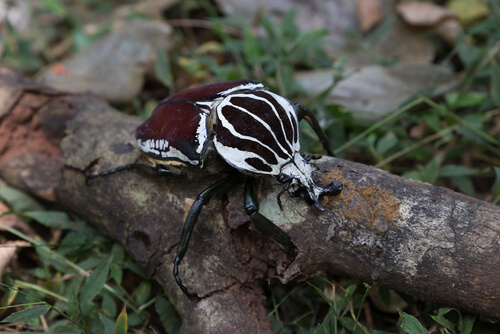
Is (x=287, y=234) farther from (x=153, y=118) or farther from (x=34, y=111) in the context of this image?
(x=34, y=111)

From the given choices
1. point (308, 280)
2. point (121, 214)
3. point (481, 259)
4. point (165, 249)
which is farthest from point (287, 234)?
point (121, 214)

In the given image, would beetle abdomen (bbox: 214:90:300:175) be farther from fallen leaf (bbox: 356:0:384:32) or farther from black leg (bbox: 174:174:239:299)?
fallen leaf (bbox: 356:0:384:32)

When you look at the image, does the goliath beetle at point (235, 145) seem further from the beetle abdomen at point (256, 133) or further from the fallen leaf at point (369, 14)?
the fallen leaf at point (369, 14)

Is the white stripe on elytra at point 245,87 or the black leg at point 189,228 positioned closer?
the black leg at point 189,228

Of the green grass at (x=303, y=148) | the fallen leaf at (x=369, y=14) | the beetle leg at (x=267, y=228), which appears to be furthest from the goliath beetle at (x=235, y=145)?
the fallen leaf at (x=369, y=14)

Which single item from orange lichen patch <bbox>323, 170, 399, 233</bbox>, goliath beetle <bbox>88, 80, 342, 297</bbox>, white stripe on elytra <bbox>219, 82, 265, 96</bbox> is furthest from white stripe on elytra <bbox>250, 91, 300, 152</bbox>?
orange lichen patch <bbox>323, 170, 399, 233</bbox>
